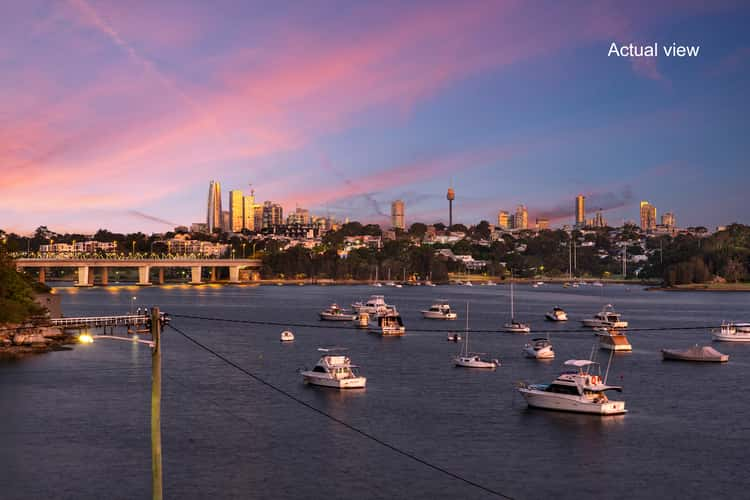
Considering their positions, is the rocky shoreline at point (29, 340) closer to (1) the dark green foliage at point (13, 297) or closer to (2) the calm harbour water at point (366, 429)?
(1) the dark green foliage at point (13, 297)

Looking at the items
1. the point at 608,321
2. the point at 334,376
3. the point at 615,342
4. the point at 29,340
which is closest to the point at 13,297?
the point at 29,340

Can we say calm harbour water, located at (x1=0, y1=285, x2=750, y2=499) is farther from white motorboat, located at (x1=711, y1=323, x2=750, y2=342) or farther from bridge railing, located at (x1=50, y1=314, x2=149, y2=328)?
white motorboat, located at (x1=711, y1=323, x2=750, y2=342)

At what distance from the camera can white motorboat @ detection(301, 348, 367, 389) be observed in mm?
54844

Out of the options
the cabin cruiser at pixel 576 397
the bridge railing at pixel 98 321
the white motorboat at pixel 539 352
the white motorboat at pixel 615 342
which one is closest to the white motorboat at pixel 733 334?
the white motorboat at pixel 615 342

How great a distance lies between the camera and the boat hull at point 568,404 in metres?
46.7

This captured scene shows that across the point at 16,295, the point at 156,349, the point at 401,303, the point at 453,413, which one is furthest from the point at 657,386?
the point at 401,303

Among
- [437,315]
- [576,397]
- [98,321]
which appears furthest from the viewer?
[437,315]

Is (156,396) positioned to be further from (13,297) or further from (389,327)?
(389,327)

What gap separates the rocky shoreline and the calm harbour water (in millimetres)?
3463

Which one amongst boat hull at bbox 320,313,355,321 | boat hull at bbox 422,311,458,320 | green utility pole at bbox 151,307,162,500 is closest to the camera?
green utility pole at bbox 151,307,162,500

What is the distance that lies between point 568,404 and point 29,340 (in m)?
49.7

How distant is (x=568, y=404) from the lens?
47344 millimetres

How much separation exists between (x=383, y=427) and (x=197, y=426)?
31.7 feet

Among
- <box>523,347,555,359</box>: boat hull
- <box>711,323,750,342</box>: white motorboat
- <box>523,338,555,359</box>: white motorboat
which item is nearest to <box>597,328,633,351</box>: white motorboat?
<box>523,338,555,359</box>: white motorboat
